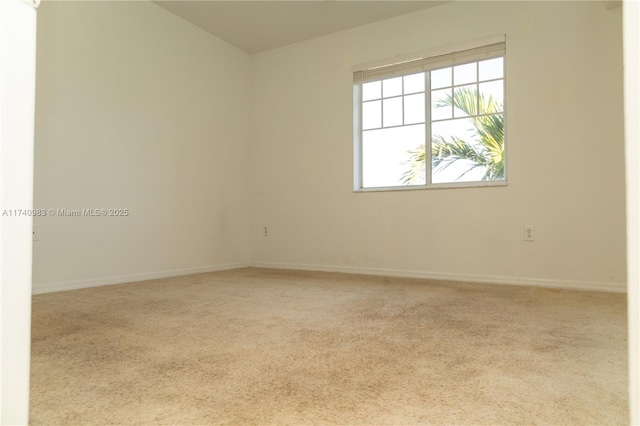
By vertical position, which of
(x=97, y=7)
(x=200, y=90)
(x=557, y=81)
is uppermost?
(x=97, y=7)

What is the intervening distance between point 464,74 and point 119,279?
3.37 m

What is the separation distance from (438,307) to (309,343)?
0.96 meters

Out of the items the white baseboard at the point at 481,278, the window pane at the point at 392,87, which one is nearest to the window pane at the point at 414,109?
the window pane at the point at 392,87

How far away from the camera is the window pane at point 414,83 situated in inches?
137

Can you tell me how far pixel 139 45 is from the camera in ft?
10.6

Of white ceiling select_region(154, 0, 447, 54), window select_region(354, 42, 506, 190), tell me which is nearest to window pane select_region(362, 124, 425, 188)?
window select_region(354, 42, 506, 190)

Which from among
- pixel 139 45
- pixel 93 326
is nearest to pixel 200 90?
pixel 139 45

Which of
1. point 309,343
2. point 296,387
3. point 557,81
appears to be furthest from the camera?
point 557,81

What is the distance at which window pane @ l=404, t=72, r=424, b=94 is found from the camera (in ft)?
11.4

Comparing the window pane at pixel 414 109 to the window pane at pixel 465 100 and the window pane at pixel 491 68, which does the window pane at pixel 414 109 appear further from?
the window pane at pixel 491 68

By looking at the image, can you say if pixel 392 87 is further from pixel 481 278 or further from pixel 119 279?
pixel 119 279

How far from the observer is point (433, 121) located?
340 cm

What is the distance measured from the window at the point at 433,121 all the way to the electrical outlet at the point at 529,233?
41 cm

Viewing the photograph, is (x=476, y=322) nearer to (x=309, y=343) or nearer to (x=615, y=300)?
(x=309, y=343)
